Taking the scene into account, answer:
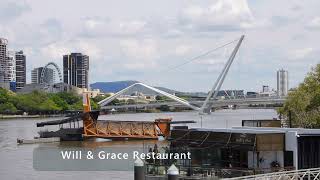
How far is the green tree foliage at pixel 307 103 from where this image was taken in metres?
47.0

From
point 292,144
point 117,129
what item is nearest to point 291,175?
point 292,144

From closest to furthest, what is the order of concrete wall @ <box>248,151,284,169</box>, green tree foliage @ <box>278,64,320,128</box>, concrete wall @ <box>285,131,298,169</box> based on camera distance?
concrete wall @ <box>285,131,298,169</box>, concrete wall @ <box>248,151,284,169</box>, green tree foliage @ <box>278,64,320,128</box>

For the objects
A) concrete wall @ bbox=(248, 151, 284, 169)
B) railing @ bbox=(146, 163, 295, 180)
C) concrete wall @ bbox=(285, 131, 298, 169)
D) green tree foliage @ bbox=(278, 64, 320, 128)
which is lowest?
railing @ bbox=(146, 163, 295, 180)

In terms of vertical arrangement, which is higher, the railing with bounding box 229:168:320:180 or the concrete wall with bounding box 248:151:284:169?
the concrete wall with bounding box 248:151:284:169

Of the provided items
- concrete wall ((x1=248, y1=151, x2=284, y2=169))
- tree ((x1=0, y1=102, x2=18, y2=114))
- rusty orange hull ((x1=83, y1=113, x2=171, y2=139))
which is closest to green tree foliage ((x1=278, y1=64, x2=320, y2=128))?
concrete wall ((x1=248, y1=151, x2=284, y2=169))

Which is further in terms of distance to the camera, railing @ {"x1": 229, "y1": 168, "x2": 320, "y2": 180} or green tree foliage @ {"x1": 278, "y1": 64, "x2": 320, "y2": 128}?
green tree foliage @ {"x1": 278, "y1": 64, "x2": 320, "y2": 128}

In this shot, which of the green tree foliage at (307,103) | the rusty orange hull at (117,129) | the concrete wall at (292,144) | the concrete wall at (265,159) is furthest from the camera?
the rusty orange hull at (117,129)

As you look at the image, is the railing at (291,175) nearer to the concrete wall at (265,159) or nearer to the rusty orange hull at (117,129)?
the concrete wall at (265,159)

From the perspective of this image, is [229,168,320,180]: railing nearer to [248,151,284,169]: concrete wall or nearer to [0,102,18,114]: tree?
[248,151,284,169]: concrete wall

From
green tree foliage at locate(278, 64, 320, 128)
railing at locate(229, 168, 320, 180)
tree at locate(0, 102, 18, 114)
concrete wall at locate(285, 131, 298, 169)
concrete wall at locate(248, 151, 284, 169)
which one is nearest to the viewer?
railing at locate(229, 168, 320, 180)

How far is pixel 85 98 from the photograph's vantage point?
276ft

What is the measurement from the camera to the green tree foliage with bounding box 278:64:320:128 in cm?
4700

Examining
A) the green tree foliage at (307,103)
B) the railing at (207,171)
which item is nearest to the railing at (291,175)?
the railing at (207,171)

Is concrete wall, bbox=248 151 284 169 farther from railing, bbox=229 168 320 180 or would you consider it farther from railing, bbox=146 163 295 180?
railing, bbox=229 168 320 180
